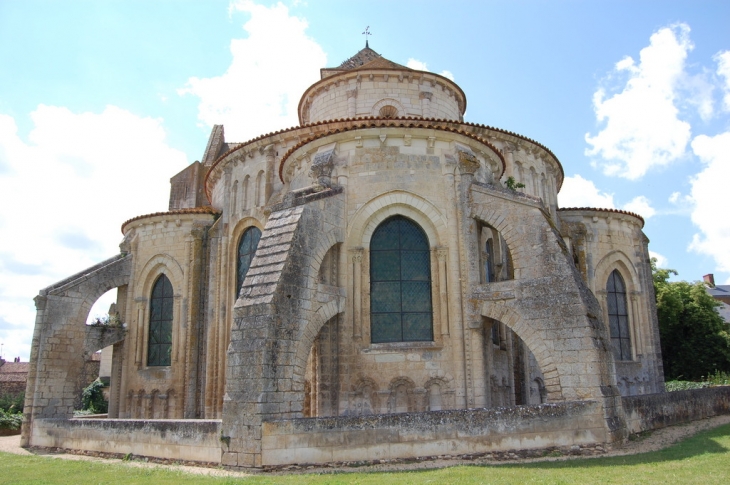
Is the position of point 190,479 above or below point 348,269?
below

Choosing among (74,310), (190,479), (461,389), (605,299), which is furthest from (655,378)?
(74,310)

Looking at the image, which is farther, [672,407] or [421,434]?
[672,407]

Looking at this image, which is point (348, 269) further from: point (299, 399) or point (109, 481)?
point (109, 481)

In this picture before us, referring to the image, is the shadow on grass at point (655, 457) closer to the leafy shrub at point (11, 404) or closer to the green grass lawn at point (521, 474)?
the green grass lawn at point (521, 474)

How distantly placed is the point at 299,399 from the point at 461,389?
139 inches

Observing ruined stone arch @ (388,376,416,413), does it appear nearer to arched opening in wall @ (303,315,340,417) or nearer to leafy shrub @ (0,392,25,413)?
arched opening in wall @ (303,315,340,417)

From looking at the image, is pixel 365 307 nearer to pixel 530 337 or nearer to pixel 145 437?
pixel 530 337

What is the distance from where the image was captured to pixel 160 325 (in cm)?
1916

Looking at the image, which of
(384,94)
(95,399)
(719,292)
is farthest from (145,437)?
(719,292)

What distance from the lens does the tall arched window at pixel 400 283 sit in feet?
41.5

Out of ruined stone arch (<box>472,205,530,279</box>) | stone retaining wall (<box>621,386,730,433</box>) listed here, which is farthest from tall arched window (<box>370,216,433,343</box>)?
stone retaining wall (<box>621,386,730,433</box>)

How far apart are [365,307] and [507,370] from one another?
4.02 m

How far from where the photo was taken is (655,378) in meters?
19.1

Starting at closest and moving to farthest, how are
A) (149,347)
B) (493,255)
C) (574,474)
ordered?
(574,474) < (493,255) < (149,347)
